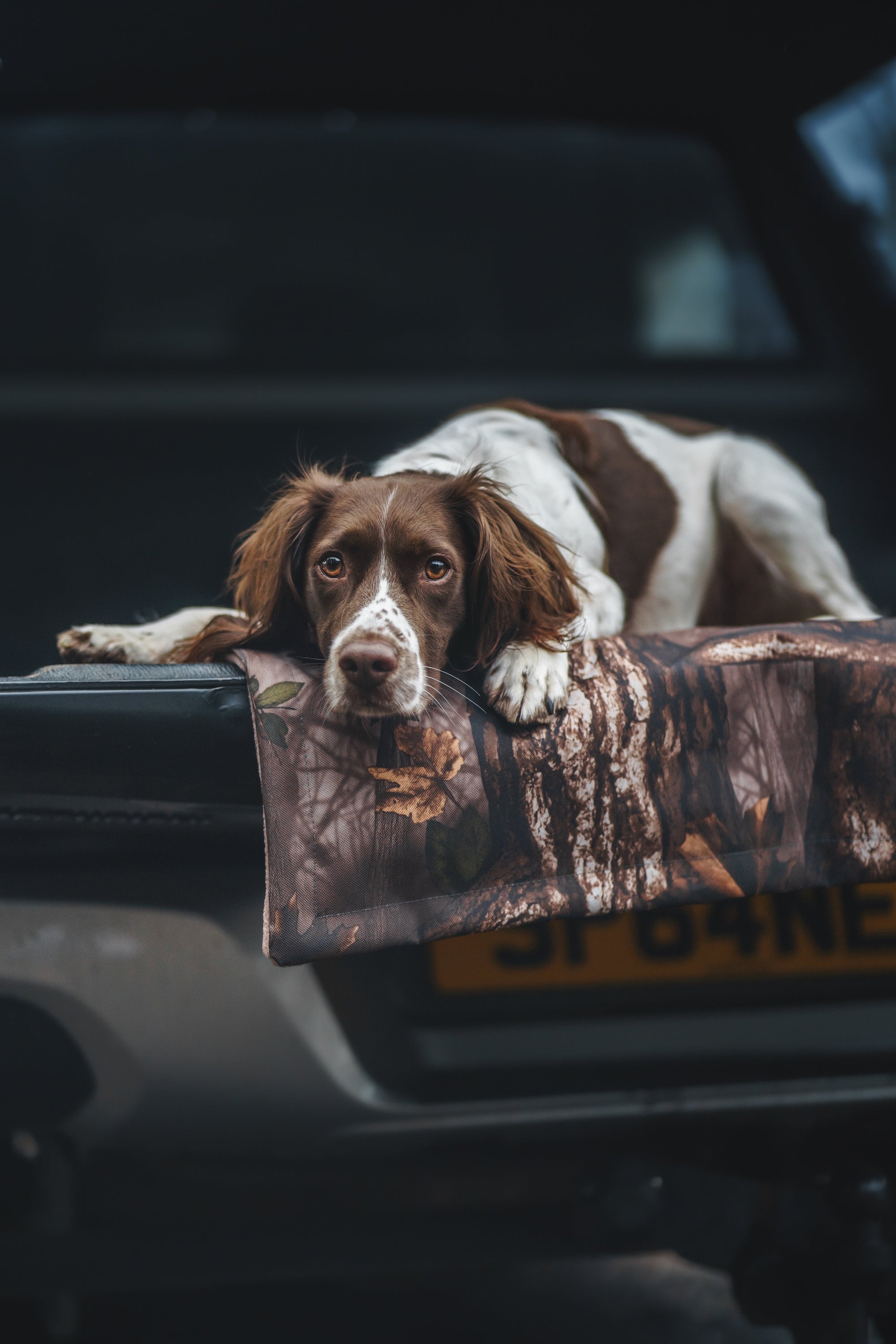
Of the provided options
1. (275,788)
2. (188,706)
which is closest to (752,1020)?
(275,788)

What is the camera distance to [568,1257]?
1366 millimetres

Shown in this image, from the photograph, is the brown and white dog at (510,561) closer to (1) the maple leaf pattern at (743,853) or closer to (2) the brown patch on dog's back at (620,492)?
(2) the brown patch on dog's back at (620,492)

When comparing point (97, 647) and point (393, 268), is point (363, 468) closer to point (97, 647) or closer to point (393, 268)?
point (97, 647)

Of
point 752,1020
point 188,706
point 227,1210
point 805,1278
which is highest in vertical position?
point 188,706

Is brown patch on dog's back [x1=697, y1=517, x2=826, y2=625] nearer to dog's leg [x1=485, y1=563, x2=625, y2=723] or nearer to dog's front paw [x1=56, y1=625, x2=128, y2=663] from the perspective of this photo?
dog's leg [x1=485, y1=563, x2=625, y2=723]

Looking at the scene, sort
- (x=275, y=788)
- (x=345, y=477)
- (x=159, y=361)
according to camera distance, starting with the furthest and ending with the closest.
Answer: (x=159, y=361) < (x=345, y=477) < (x=275, y=788)

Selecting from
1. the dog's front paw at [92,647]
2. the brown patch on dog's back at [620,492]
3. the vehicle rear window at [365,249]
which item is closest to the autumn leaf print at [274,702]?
the dog's front paw at [92,647]

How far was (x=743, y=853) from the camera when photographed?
1.18 meters

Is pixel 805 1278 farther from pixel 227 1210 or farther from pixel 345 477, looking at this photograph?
pixel 345 477

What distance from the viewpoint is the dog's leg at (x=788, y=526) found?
1.89m

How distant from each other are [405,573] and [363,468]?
1.19 feet

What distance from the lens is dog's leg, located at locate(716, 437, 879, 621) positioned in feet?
6.19

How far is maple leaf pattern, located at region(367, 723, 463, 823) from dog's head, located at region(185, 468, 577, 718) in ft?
0.39

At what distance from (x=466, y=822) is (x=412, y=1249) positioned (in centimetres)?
56
